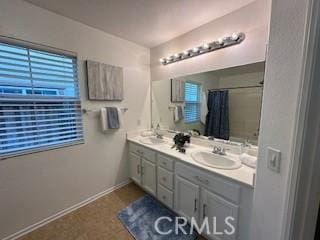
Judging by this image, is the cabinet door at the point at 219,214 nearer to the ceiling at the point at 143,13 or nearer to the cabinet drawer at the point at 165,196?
the cabinet drawer at the point at 165,196

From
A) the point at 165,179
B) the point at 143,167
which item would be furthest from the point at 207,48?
the point at 143,167

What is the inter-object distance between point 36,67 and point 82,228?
186 centimetres

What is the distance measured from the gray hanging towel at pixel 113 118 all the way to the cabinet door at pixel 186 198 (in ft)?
3.79

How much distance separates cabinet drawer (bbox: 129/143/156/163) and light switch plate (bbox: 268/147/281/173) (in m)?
1.37

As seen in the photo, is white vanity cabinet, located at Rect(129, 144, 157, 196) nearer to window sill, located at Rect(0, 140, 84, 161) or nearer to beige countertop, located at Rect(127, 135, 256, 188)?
beige countertop, located at Rect(127, 135, 256, 188)

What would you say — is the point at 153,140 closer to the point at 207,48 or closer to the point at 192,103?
the point at 192,103

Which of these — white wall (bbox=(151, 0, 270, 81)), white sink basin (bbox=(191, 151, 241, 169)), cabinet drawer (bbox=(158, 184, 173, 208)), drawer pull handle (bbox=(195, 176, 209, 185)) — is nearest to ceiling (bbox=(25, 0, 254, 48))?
white wall (bbox=(151, 0, 270, 81))

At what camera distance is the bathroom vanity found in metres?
1.23

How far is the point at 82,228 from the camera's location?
171 centimetres

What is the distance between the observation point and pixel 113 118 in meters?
2.21

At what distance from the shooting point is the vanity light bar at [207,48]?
161 cm

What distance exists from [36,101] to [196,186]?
1.93 meters

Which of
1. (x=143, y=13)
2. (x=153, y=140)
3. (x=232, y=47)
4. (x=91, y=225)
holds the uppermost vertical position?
(x=143, y=13)

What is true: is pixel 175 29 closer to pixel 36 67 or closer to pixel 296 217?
pixel 36 67
